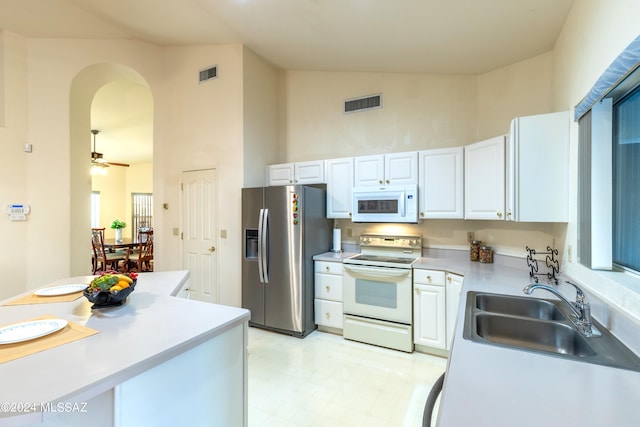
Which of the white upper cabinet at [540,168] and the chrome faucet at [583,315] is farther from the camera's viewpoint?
the white upper cabinet at [540,168]

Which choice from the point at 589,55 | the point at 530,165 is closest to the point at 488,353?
the point at 530,165

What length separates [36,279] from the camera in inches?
130

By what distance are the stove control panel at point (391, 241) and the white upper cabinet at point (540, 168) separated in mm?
1160

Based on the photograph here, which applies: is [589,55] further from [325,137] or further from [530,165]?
[325,137]

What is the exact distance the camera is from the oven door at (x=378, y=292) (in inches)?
112

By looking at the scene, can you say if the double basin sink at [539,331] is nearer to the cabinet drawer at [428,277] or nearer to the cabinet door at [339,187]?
the cabinet drawer at [428,277]

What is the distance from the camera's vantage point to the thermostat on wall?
3176 millimetres

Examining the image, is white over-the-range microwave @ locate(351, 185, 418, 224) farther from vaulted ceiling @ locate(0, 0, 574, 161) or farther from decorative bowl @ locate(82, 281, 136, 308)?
decorative bowl @ locate(82, 281, 136, 308)

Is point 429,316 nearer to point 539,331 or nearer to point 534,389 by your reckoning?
point 539,331

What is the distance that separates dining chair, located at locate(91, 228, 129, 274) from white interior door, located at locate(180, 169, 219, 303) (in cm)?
264

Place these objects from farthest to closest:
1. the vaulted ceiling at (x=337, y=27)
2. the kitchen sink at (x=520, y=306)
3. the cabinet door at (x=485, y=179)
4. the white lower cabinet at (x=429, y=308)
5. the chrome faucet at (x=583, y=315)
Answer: the white lower cabinet at (x=429, y=308) → the cabinet door at (x=485, y=179) → the vaulted ceiling at (x=337, y=27) → the kitchen sink at (x=520, y=306) → the chrome faucet at (x=583, y=315)

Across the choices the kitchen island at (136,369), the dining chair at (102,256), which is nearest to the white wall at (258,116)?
the kitchen island at (136,369)

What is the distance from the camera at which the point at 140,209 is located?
8820 mm

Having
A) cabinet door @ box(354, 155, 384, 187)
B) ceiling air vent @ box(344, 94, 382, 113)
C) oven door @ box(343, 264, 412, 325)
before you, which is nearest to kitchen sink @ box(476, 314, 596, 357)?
oven door @ box(343, 264, 412, 325)
